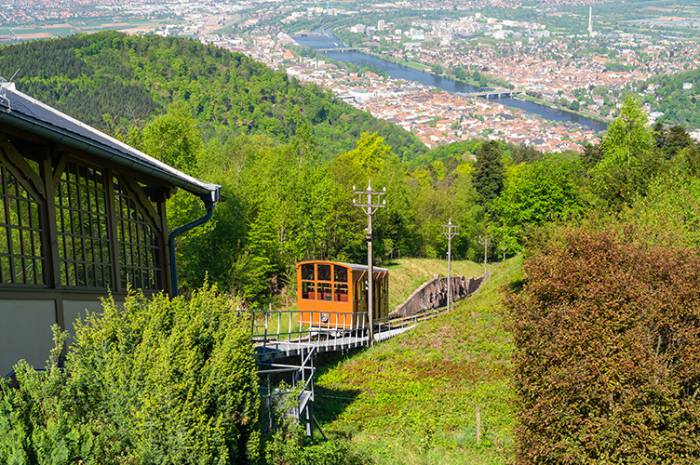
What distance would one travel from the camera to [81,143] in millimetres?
11398

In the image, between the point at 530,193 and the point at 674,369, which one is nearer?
the point at 674,369

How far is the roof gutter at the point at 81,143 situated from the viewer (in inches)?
399

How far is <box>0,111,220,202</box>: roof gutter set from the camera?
33.3 ft

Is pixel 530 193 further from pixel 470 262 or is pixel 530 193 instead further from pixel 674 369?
pixel 674 369

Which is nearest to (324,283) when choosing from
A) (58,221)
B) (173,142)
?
(173,142)

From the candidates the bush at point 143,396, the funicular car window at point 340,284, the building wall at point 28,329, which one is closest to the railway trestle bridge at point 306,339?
the funicular car window at point 340,284

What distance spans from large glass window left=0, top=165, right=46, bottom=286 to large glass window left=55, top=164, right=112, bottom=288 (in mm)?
509

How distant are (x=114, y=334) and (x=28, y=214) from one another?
7.34 feet

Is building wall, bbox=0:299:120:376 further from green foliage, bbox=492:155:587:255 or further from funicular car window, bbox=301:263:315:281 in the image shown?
green foliage, bbox=492:155:587:255

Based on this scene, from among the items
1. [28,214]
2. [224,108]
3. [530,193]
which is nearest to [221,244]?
[530,193]

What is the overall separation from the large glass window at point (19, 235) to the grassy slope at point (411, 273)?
37.4 metres

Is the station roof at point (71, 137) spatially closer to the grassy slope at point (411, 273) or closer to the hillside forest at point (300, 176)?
the hillside forest at point (300, 176)

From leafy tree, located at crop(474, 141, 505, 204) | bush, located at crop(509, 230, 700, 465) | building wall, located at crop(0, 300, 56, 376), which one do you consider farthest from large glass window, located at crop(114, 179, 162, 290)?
leafy tree, located at crop(474, 141, 505, 204)

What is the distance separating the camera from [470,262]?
7275 cm
